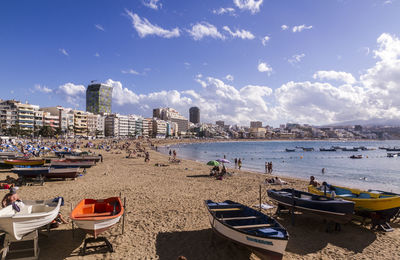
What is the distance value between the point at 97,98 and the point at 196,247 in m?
193

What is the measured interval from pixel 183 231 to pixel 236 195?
6.54 metres

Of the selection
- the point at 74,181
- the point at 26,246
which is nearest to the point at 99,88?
the point at 74,181

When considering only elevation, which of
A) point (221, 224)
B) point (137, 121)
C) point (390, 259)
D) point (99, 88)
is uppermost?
point (99, 88)

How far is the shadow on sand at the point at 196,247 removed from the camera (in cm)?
729

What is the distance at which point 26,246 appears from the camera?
7.39 metres

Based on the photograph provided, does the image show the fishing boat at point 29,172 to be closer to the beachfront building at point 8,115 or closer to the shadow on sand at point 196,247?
the shadow on sand at point 196,247

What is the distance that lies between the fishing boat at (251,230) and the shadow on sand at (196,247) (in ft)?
2.06

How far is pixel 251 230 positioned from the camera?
6.83 metres

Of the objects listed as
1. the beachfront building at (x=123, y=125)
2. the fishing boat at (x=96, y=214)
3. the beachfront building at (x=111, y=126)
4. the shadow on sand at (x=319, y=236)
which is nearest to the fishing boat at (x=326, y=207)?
the shadow on sand at (x=319, y=236)

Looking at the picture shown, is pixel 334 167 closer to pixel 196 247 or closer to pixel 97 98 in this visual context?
pixel 196 247

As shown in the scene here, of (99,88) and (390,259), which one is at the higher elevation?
(99,88)

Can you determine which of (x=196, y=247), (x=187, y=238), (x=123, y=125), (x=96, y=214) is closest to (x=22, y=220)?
(x=96, y=214)

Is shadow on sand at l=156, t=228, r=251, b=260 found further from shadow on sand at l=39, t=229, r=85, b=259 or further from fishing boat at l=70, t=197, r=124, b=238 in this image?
shadow on sand at l=39, t=229, r=85, b=259

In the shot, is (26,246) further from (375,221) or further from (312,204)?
(375,221)
